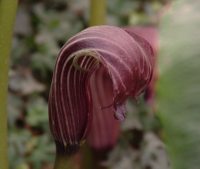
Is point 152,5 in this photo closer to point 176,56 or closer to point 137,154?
point 137,154

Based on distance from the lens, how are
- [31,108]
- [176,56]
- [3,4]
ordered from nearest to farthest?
1. [176,56]
2. [3,4]
3. [31,108]

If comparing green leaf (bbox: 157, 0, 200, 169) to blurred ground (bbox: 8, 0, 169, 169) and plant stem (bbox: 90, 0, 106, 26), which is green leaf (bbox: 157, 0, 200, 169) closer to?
plant stem (bbox: 90, 0, 106, 26)

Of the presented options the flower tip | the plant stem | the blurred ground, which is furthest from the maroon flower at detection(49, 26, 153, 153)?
the blurred ground

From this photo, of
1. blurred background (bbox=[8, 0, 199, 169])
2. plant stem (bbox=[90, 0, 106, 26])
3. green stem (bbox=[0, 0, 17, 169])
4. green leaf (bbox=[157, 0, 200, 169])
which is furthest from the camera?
blurred background (bbox=[8, 0, 199, 169])

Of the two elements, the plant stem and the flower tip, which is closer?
the flower tip

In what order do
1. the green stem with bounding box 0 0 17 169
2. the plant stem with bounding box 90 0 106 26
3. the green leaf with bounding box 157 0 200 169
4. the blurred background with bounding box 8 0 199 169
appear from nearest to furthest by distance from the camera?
the green leaf with bounding box 157 0 200 169, the green stem with bounding box 0 0 17 169, the plant stem with bounding box 90 0 106 26, the blurred background with bounding box 8 0 199 169

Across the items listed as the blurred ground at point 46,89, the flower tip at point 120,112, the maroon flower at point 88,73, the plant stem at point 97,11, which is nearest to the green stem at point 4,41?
the maroon flower at point 88,73

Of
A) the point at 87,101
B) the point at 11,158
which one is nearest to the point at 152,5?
the point at 11,158

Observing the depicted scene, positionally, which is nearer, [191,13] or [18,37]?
[191,13]
